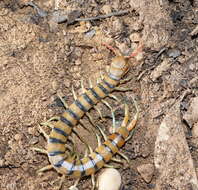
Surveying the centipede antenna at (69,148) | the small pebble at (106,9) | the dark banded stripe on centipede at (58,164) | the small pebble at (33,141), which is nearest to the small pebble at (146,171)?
the centipede antenna at (69,148)

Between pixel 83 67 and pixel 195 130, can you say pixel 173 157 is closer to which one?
pixel 195 130

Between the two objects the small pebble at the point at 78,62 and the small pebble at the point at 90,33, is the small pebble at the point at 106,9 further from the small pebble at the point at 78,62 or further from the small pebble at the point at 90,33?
the small pebble at the point at 78,62

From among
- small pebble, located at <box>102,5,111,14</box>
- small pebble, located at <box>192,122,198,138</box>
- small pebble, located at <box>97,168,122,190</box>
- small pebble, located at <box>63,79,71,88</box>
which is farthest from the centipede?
small pebble, located at <box>192,122,198,138</box>

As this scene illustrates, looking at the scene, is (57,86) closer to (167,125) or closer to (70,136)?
(70,136)

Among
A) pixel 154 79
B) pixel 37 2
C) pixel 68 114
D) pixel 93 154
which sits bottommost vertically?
pixel 93 154

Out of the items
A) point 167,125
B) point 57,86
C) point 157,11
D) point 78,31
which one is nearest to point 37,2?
point 78,31
